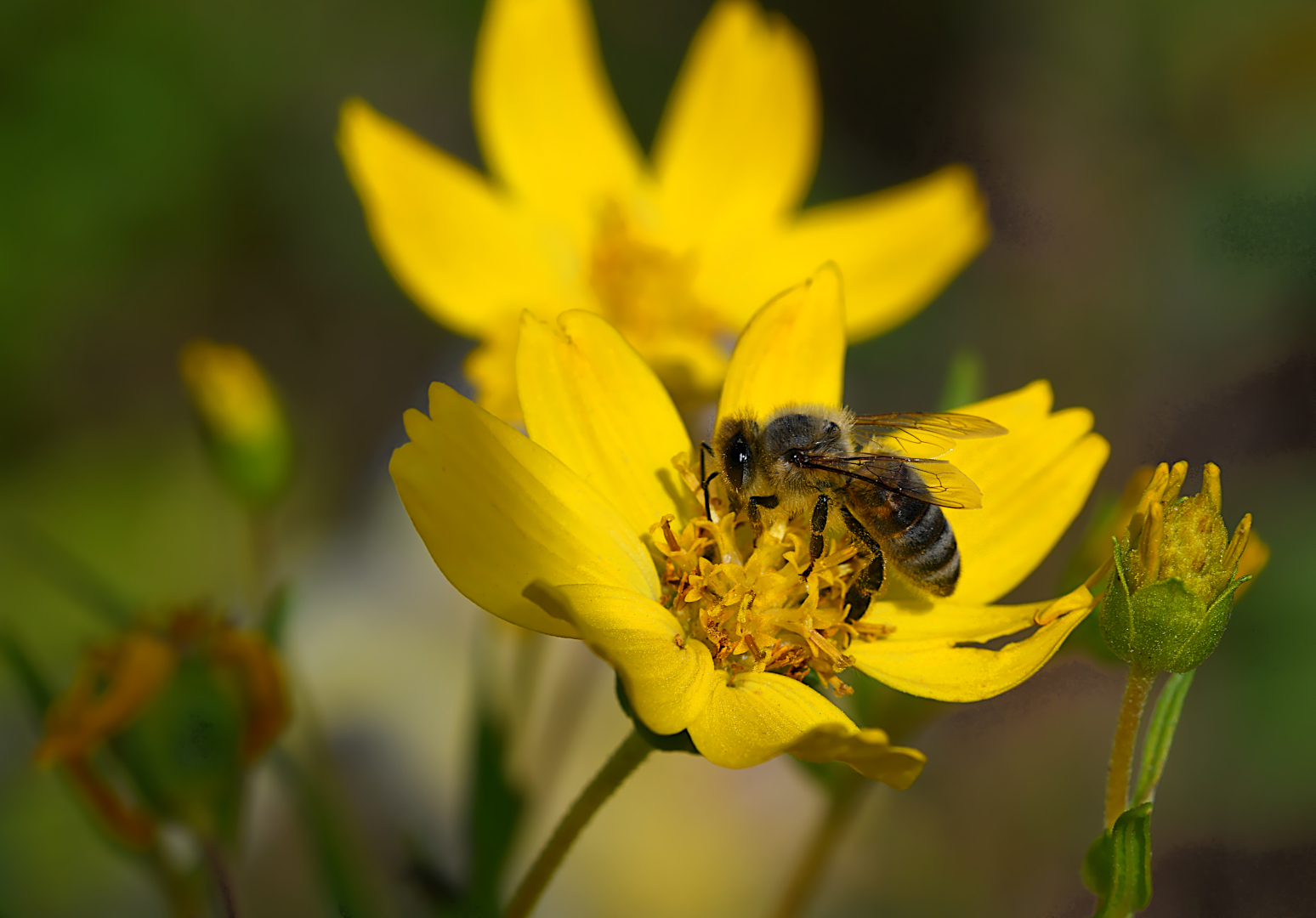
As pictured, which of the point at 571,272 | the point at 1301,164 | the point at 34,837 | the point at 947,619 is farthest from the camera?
the point at 1301,164

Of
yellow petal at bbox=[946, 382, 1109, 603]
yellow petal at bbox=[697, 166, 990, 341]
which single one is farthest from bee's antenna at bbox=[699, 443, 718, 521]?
yellow petal at bbox=[697, 166, 990, 341]

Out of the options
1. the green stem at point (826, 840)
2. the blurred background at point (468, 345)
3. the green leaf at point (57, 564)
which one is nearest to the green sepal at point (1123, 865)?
the green stem at point (826, 840)

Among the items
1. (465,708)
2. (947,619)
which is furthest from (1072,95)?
(947,619)

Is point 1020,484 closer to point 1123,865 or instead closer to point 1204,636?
point 1204,636

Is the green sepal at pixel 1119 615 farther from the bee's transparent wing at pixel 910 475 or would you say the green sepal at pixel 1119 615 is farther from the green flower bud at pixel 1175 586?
the bee's transparent wing at pixel 910 475

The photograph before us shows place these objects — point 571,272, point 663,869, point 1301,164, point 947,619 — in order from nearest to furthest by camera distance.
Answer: point 947,619 < point 571,272 < point 663,869 < point 1301,164

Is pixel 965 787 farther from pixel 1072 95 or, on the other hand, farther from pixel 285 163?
pixel 285 163
